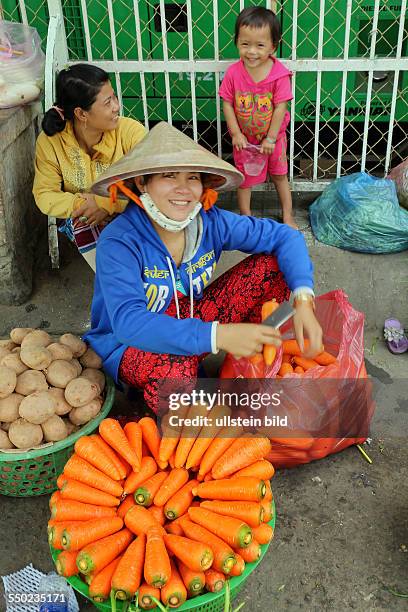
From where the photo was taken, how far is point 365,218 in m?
3.47

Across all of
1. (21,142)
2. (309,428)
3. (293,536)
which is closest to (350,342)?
(309,428)

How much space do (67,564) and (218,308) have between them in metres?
1.25

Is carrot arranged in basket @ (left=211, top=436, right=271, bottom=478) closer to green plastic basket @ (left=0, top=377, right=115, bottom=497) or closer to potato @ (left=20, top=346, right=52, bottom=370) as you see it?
green plastic basket @ (left=0, top=377, right=115, bottom=497)

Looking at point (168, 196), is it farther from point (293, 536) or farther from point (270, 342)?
point (293, 536)

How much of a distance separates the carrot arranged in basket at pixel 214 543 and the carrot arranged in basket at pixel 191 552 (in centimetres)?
2

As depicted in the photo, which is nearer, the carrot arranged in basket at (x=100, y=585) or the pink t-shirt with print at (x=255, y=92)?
the carrot arranged in basket at (x=100, y=585)

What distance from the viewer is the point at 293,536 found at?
89.7 inches

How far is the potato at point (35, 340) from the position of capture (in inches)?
96.6

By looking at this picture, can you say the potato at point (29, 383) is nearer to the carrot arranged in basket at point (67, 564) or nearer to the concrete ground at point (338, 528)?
the concrete ground at point (338, 528)

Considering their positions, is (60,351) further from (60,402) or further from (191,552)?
(191,552)

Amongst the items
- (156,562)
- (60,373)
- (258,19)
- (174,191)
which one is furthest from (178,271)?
(258,19)

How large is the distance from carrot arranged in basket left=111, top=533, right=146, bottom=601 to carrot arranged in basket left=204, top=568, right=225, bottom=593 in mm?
195

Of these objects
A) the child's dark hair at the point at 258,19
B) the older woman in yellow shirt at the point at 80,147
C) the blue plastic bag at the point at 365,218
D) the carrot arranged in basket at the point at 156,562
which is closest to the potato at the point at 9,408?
the carrot arranged in basket at the point at 156,562

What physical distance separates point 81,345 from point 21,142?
1.47 m
